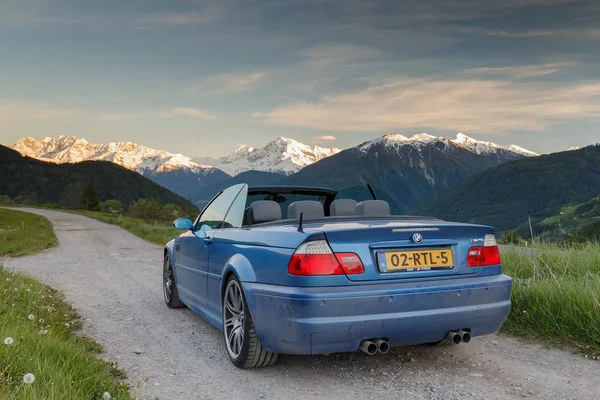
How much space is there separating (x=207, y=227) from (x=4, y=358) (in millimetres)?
2539

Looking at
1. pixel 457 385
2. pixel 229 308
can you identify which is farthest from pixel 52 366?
pixel 457 385

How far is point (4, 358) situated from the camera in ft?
11.1

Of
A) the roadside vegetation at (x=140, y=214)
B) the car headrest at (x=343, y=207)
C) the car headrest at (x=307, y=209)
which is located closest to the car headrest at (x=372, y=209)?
the car headrest at (x=343, y=207)

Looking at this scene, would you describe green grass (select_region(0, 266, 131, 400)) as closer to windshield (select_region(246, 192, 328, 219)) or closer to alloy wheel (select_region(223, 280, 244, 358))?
alloy wheel (select_region(223, 280, 244, 358))

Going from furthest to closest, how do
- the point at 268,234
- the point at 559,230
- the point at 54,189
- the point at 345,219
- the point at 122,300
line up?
the point at 54,189
the point at 559,230
the point at 122,300
the point at 345,219
the point at 268,234

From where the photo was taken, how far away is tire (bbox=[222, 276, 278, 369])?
415 centimetres

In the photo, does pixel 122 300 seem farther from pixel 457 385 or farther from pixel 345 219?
pixel 457 385

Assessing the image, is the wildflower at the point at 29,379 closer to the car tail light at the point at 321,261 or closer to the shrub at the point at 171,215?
the car tail light at the point at 321,261

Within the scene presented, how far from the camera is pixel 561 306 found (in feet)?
16.9

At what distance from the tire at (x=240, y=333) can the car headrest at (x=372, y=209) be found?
4.37 feet

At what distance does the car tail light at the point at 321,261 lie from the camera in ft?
12.0

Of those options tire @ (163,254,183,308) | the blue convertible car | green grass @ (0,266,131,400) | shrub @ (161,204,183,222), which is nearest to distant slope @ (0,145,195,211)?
shrub @ (161,204,183,222)

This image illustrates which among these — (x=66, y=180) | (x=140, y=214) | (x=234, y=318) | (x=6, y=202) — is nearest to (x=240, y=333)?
(x=234, y=318)

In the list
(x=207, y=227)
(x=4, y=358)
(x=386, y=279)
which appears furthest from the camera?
(x=207, y=227)
